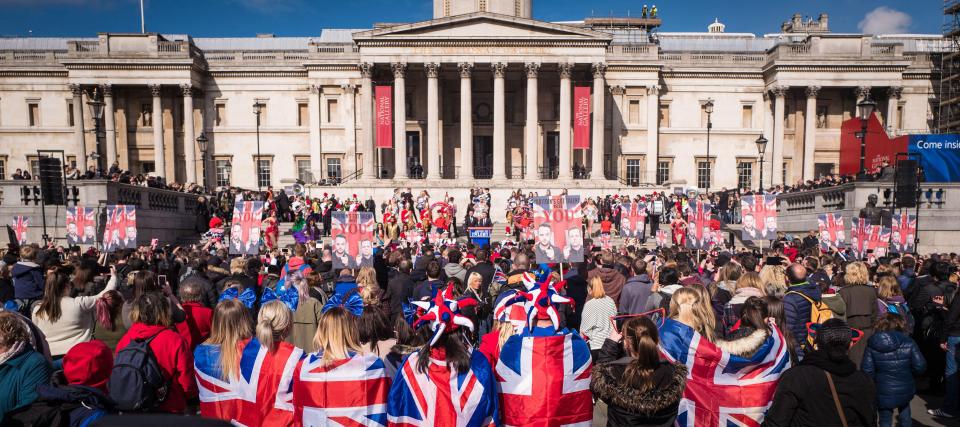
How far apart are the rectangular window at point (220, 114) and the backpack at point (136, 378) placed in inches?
1809

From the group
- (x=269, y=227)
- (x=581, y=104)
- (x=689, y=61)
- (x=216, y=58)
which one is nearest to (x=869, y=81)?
(x=689, y=61)

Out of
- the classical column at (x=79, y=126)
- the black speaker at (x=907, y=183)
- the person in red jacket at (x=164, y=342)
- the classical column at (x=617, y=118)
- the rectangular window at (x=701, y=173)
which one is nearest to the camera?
the person in red jacket at (x=164, y=342)

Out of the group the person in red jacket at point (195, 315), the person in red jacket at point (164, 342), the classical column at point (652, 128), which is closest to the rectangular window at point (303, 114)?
the classical column at point (652, 128)

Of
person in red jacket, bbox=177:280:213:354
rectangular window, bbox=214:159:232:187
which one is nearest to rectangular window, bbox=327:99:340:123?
rectangular window, bbox=214:159:232:187

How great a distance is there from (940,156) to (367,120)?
105ft

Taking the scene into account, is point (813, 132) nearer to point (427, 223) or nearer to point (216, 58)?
point (427, 223)

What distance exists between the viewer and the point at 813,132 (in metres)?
45.0

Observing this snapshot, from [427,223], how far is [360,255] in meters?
11.9

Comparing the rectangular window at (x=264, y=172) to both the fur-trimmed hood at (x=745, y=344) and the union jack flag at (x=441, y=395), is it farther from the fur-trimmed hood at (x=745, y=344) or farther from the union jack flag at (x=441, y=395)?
the fur-trimmed hood at (x=745, y=344)

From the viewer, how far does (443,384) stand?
420cm

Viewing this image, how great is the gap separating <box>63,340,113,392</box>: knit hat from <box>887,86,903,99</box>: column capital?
2078 inches

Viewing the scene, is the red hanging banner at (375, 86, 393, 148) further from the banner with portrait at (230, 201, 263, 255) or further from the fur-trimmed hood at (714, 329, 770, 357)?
the fur-trimmed hood at (714, 329, 770, 357)

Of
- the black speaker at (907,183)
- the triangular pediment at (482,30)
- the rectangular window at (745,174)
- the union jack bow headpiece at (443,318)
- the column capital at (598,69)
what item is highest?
the triangular pediment at (482,30)

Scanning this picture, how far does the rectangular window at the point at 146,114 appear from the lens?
4606 cm
